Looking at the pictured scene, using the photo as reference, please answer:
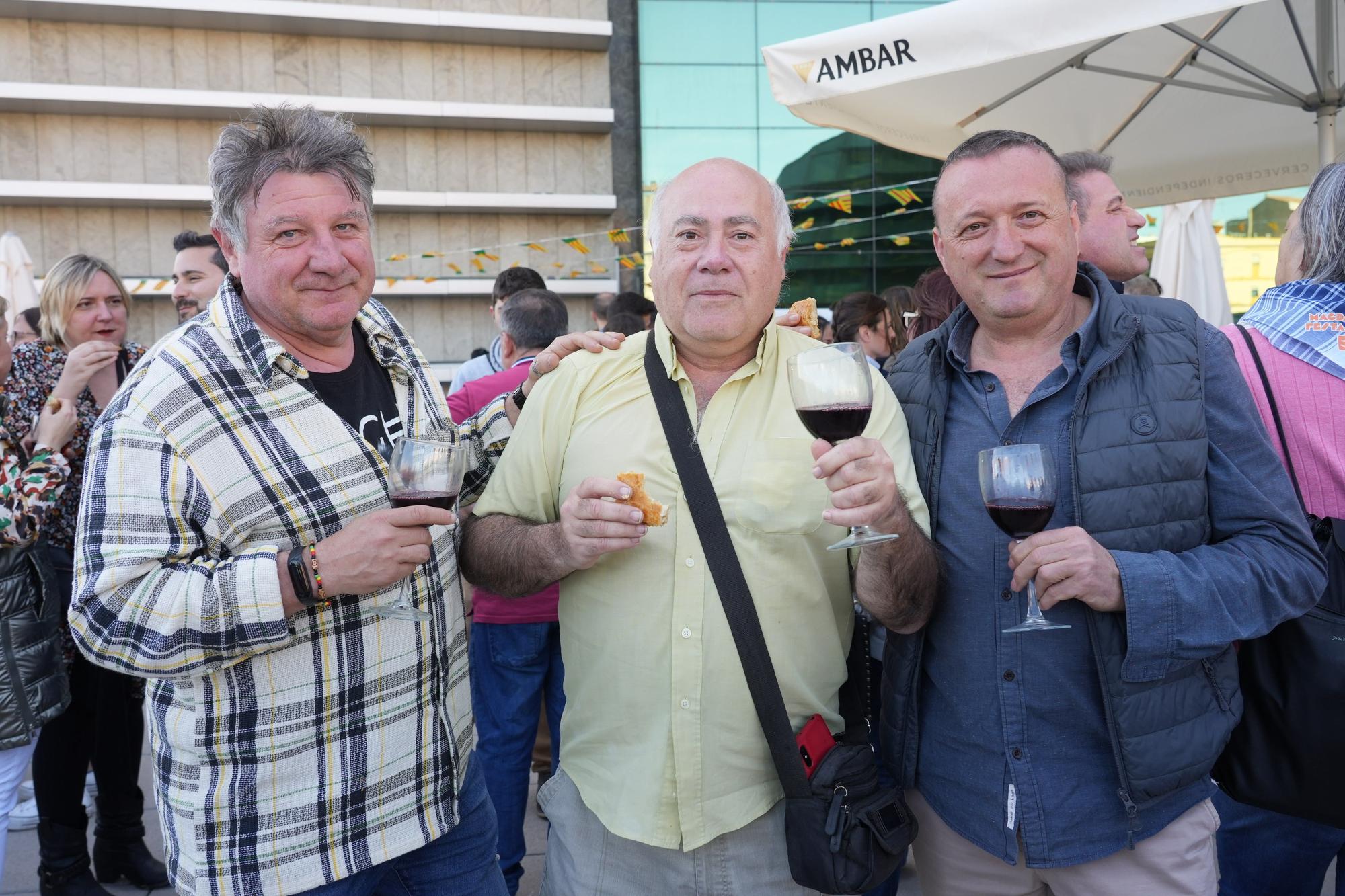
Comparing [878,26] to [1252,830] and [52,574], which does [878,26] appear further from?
[52,574]

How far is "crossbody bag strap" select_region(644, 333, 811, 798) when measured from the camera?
2.00m

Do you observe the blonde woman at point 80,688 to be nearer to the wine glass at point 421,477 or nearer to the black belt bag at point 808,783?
the wine glass at point 421,477

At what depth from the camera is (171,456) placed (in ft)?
6.05

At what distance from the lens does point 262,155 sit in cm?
204

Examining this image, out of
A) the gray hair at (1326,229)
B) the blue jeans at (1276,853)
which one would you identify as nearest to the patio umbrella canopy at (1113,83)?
the gray hair at (1326,229)

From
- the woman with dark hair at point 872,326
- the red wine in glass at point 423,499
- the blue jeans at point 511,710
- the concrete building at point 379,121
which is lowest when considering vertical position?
the blue jeans at point 511,710

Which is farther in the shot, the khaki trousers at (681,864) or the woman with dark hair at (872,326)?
the woman with dark hair at (872,326)

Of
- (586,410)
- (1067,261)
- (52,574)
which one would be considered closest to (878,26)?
(1067,261)

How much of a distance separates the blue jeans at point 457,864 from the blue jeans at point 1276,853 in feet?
6.48

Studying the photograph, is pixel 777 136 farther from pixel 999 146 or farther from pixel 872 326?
pixel 999 146

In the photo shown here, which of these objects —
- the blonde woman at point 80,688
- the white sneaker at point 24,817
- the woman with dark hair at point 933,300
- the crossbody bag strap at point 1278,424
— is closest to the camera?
the crossbody bag strap at point 1278,424

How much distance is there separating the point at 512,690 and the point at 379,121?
12.3 meters

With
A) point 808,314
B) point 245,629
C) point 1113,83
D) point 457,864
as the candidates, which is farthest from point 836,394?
point 1113,83

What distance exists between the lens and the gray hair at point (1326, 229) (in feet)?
8.14
